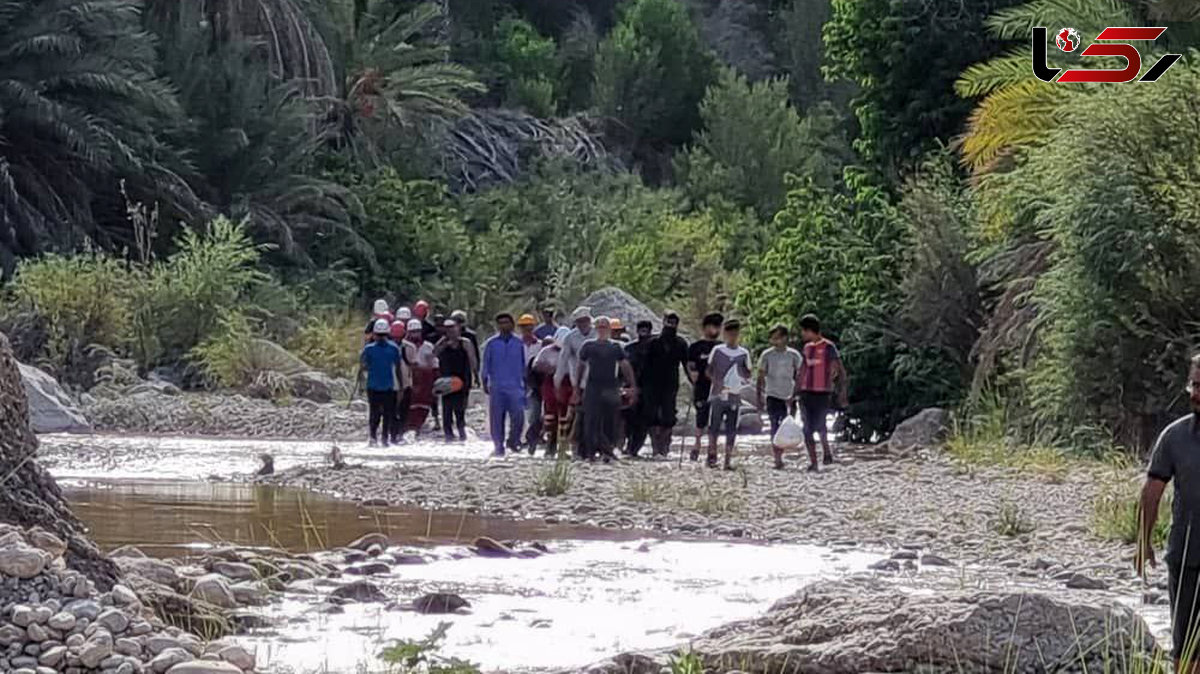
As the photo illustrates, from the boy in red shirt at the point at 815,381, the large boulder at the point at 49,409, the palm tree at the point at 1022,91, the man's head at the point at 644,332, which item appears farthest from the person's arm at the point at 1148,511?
the large boulder at the point at 49,409

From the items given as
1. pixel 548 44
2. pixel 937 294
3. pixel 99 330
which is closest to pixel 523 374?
pixel 937 294

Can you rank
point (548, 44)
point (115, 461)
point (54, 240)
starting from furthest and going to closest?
point (548, 44) < point (54, 240) < point (115, 461)

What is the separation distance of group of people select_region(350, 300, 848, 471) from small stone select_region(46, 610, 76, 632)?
9852 mm

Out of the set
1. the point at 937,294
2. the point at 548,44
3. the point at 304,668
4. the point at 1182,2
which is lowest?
the point at 304,668

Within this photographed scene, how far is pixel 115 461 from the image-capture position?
837 inches

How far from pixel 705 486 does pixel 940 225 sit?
8.40 metres

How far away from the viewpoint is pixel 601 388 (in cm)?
2066

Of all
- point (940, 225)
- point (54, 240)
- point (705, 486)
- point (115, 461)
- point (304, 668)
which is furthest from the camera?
point (54, 240)

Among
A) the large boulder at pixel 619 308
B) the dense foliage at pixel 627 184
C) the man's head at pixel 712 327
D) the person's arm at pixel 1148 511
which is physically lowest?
the person's arm at pixel 1148 511

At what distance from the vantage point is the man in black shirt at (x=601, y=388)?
2066 cm

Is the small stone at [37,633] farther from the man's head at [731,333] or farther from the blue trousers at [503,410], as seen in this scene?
the blue trousers at [503,410]

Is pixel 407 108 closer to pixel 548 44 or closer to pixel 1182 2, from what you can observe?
pixel 548 44

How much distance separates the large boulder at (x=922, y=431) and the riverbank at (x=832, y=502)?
2.76 meters

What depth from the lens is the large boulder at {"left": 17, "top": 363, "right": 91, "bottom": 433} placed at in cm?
2559
